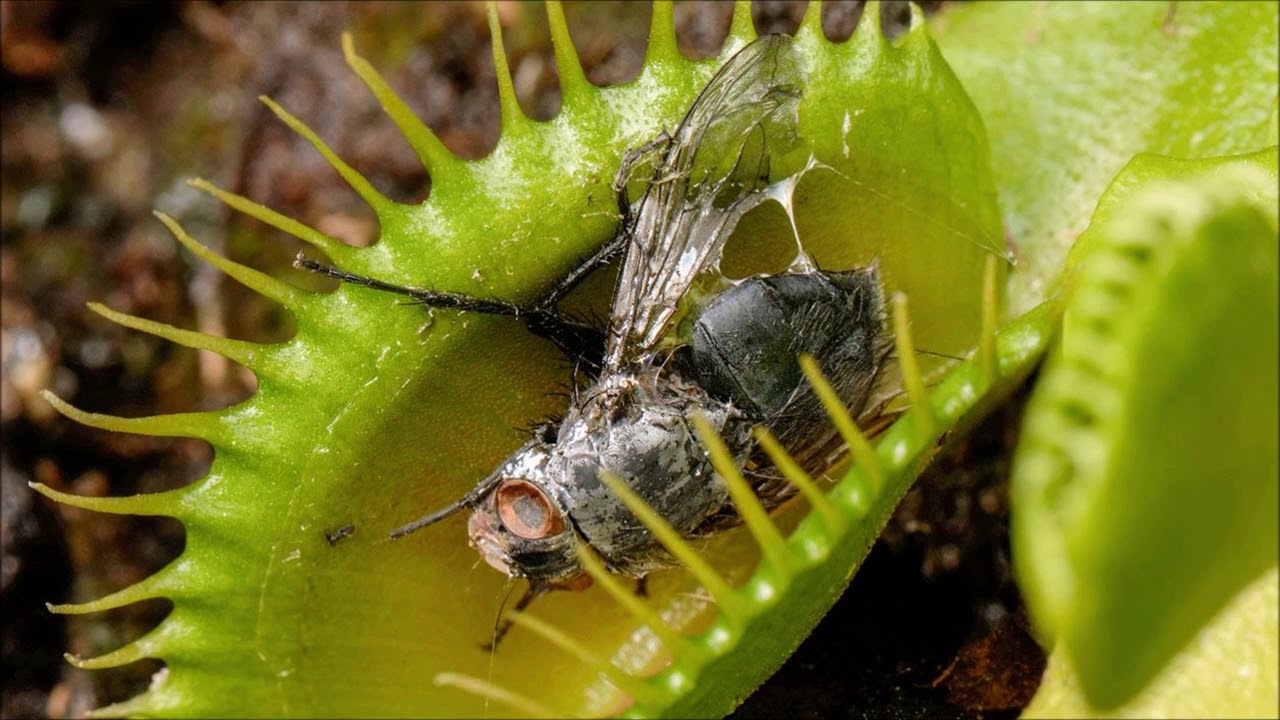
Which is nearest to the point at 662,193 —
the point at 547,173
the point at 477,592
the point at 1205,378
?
the point at 547,173

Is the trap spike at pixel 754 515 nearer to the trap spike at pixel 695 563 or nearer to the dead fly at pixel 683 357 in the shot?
the trap spike at pixel 695 563

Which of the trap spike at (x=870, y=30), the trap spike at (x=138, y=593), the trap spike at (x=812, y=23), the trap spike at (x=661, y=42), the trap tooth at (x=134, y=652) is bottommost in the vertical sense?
the trap tooth at (x=134, y=652)

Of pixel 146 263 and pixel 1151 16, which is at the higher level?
pixel 146 263

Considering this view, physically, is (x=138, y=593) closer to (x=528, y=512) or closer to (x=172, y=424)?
(x=172, y=424)

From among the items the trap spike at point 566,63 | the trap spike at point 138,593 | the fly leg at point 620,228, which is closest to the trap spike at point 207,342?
the trap spike at point 138,593

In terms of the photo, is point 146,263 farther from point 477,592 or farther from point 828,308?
point 828,308

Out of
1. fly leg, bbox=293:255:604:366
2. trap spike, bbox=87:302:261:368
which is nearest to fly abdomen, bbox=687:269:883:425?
fly leg, bbox=293:255:604:366

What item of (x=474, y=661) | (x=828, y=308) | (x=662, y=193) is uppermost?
(x=662, y=193)

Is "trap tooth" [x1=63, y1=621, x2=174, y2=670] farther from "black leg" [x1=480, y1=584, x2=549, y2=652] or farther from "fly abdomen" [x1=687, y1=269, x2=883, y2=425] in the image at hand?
"fly abdomen" [x1=687, y1=269, x2=883, y2=425]
